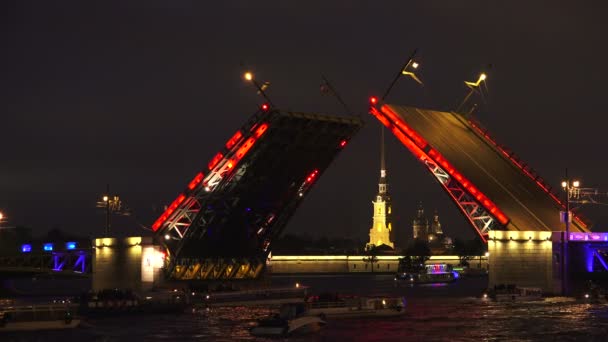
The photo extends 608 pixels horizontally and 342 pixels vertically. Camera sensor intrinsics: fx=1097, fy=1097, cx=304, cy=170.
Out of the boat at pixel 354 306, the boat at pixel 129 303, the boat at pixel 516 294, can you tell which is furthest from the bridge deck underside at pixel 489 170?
the boat at pixel 129 303

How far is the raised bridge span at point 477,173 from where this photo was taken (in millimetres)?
71312

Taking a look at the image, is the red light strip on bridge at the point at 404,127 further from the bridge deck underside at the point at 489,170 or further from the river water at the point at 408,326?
the river water at the point at 408,326

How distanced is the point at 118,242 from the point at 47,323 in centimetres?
2348

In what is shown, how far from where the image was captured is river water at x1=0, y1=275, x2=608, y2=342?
50.0 metres

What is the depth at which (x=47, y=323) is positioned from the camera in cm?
5372

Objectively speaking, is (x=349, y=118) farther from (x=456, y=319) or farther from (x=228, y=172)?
(x=456, y=319)

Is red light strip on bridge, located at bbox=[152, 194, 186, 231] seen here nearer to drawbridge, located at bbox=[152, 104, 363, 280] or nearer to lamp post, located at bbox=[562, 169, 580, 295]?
drawbridge, located at bbox=[152, 104, 363, 280]

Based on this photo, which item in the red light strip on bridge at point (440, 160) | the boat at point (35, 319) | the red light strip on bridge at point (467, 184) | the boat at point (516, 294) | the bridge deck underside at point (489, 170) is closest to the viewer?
the boat at point (35, 319)

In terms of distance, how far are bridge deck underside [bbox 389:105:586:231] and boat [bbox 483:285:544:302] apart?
397 cm

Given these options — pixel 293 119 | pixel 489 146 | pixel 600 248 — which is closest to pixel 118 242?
pixel 293 119

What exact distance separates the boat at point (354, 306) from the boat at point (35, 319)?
12.1 metres

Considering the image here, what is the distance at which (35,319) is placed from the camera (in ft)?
176

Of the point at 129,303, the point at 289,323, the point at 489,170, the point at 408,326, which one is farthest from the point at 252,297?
the point at 289,323

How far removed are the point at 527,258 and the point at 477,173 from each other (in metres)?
6.48
